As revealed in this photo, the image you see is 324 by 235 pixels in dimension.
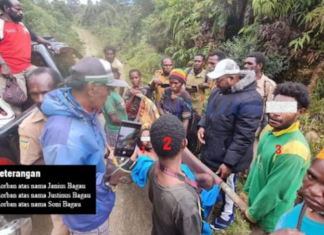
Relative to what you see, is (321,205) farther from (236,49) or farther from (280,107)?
(236,49)

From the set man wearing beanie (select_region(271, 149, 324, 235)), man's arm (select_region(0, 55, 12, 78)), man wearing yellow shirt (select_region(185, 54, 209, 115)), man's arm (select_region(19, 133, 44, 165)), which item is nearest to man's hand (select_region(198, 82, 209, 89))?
man wearing yellow shirt (select_region(185, 54, 209, 115))

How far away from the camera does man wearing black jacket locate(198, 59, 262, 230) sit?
240cm

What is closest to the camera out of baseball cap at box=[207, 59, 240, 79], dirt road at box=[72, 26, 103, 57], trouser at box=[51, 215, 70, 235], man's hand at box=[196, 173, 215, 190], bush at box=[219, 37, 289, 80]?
man's hand at box=[196, 173, 215, 190]

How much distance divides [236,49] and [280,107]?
4.39 m

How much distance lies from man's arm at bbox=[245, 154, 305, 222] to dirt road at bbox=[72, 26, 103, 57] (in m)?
2.05

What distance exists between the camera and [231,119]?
Result: 2.46 meters

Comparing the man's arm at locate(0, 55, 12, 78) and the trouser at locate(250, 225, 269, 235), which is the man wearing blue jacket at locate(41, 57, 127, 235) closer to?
the trouser at locate(250, 225, 269, 235)

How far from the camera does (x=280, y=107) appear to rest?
5.88 ft

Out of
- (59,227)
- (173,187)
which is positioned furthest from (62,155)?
(59,227)

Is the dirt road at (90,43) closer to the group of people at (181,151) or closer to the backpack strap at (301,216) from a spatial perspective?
the group of people at (181,151)

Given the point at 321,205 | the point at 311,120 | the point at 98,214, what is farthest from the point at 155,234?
the point at 311,120

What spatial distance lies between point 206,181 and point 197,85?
2.87 meters

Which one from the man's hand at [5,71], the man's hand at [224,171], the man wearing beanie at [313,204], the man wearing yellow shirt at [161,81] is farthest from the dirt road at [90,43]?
the man wearing beanie at [313,204]

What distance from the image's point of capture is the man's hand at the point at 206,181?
1.60 m
